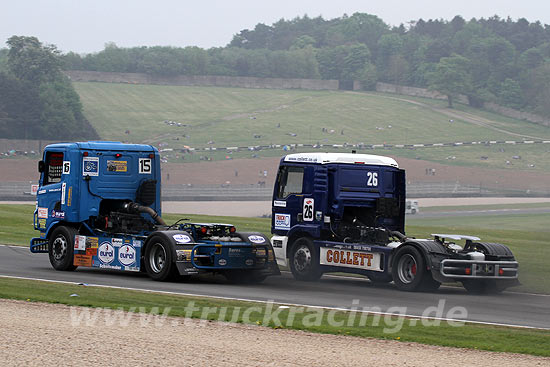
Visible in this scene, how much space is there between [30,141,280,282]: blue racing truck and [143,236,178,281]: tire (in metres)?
0.02

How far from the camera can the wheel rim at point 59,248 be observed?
72.4 feet

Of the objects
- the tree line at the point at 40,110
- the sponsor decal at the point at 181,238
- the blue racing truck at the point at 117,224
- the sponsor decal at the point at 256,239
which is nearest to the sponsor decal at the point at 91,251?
the blue racing truck at the point at 117,224

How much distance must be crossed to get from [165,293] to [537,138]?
147m

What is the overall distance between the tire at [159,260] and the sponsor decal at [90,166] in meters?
2.79

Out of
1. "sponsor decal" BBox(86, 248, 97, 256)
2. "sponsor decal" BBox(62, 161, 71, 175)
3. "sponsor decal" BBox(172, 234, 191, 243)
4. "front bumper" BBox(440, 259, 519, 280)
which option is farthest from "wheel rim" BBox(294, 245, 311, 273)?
"sponsor decal" BBox(62, 161, 71, 175)

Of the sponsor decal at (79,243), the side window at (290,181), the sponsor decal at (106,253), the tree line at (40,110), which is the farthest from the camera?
the tree line at (40,110)

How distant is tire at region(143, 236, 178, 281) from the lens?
778 inches

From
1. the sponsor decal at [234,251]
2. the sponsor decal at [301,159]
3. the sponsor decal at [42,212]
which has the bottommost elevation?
the sponsor decal at [234,251]

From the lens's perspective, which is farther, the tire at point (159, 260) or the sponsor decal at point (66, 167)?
the sponsor decal at point (66, 167)

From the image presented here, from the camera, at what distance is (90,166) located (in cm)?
2186

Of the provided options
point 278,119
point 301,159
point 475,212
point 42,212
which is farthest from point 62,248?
point 278,119

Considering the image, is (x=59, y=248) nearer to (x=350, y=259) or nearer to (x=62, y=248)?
(x=62, y=248)

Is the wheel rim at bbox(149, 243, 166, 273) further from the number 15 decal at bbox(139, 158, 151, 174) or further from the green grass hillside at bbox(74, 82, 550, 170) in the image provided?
the green grass hillside at bbox(74, 82, 550, 170)

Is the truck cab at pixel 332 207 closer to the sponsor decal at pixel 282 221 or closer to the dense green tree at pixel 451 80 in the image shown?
the sponsor decal at pixel 282 221
